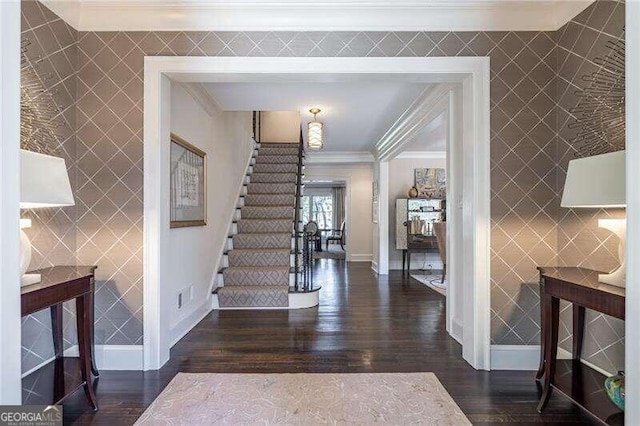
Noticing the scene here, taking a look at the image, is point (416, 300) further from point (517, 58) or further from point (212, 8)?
point (212, 8)

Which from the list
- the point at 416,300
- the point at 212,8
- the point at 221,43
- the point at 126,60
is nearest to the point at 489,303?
the point at 416,300

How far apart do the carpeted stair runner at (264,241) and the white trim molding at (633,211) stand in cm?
340

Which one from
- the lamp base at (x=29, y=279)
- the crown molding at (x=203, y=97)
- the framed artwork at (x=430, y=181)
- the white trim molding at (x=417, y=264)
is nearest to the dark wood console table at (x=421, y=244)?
the white trim molding at (x=417, y=264)

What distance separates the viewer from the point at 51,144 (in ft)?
7.41

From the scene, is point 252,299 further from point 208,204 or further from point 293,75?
point 293,75

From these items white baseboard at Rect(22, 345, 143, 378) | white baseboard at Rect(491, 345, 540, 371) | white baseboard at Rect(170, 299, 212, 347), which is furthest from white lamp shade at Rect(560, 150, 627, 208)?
white baseboard at Rect(170, 299, 212, 347)

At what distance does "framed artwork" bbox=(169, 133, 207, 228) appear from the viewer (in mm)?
3012

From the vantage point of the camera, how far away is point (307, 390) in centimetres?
217

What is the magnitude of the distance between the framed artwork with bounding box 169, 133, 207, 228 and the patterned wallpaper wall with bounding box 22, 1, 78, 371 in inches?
28.8

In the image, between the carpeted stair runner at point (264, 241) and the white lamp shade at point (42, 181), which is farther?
the carpeted stair runner at point (264, 241)

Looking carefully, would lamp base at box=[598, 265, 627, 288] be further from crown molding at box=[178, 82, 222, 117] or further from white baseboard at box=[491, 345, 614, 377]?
crown molding at box=[178, 82, 222, 117]

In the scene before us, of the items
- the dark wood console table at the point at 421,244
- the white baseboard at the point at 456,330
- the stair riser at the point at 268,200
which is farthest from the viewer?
the dark wood console table at the point at 421,244

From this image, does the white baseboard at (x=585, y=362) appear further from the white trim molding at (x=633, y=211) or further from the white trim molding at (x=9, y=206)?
the white trim molding at (x=9, y=206)

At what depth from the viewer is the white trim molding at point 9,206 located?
88cm
